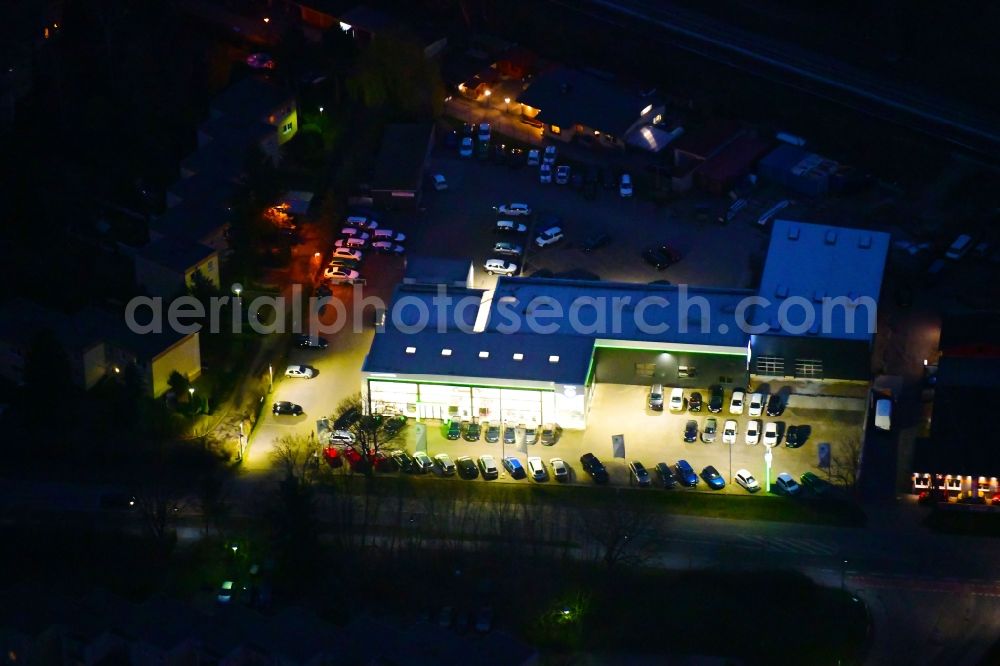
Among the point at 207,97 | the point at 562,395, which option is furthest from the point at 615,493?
the point at 207,97

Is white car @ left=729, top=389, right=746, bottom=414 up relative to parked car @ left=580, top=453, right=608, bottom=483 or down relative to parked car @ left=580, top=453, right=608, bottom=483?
up

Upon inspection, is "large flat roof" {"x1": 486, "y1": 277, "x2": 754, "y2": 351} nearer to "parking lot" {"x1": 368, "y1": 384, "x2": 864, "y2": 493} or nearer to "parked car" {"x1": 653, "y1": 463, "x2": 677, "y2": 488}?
"parking lot" {"x1": 368, "y1": 384, "x2": 864, "y2": 493}

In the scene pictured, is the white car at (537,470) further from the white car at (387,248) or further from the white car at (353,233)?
the white car at (353,233)

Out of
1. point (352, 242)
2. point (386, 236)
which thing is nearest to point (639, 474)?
point (386, 236)

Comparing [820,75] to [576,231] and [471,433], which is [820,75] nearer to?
[576,231]

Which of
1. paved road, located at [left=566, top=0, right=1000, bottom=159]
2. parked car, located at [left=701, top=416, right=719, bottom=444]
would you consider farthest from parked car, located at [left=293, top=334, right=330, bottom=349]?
paved road, located at [left=566, top=0, right=1000, bottom=159]

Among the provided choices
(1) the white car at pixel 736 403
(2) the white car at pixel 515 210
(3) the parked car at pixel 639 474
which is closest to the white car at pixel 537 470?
(3) the parked car at pixel 639 474
